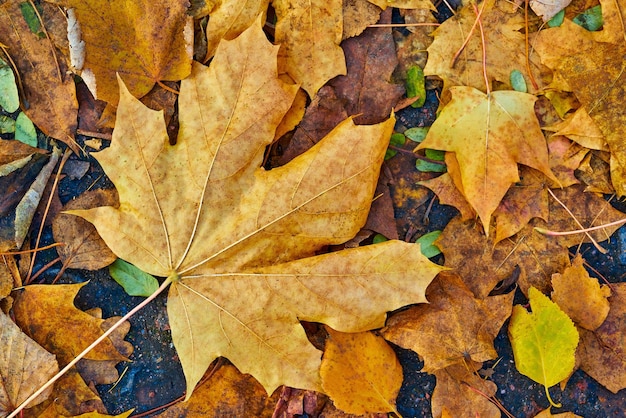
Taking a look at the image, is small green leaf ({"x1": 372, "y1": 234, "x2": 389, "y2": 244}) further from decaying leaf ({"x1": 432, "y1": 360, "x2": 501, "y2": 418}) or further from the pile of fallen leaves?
decaying leaf ({"x1": 432, "y1": 360, "x2": 501, "y2": 418})

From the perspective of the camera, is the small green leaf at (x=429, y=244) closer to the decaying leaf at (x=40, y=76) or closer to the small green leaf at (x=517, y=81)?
the small green leaf at (x=517, y=81)

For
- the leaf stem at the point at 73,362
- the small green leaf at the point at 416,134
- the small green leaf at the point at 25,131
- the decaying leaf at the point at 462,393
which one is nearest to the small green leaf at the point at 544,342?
the decaying leaf at the point at 462,393

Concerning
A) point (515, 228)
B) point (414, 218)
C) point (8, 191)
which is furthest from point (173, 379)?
point (515, 228)

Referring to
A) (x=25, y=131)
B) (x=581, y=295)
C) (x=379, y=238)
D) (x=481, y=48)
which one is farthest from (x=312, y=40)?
(x=581, y=295)

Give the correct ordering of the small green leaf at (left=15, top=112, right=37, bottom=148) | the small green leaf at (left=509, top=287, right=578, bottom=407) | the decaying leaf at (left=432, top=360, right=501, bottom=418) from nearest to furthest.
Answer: the small green leaf at (left=509, top=287, right=578, bottom=407) < the decaying leaf at (left=432, top=360, right=501, bottom=418) < the small green leaf at (left=15, top=112, right=37, bottom=148)

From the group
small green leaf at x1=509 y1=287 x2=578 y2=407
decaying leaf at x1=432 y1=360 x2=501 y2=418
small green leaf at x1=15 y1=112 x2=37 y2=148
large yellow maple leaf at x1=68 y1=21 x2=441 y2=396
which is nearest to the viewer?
large yellow maple leaf at x1=68 y1=21 x2=441 y2=396

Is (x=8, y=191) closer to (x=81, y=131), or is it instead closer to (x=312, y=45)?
(x=81, y=131)

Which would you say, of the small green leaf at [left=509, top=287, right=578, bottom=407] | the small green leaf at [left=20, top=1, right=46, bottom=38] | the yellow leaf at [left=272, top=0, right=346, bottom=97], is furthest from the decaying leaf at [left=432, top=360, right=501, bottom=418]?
the small green leaf at [left=20, top=1, right=46, bottom=38]

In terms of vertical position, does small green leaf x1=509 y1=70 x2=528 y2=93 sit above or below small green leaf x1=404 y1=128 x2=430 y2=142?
above
